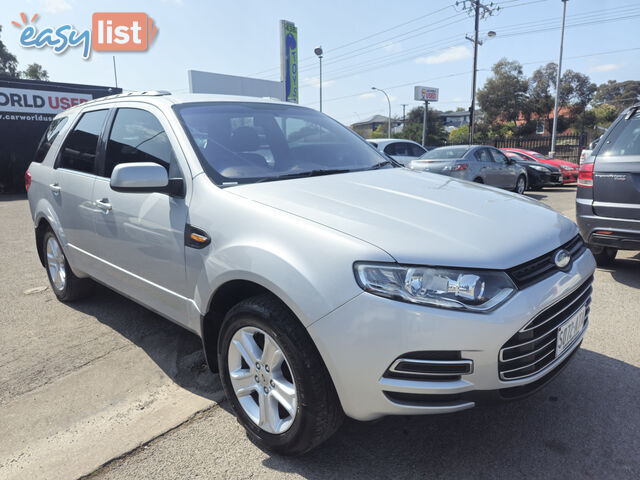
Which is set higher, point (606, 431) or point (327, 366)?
point (327, 366)

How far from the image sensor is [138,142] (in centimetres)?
297

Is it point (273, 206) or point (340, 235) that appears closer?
point (340, 235)

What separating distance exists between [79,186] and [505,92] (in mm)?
54446

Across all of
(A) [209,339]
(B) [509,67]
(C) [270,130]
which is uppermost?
(B) [509,67]

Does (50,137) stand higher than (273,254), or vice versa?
(50,137)

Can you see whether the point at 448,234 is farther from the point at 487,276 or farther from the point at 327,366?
the point at 327,366

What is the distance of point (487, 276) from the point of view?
1762 millimetres

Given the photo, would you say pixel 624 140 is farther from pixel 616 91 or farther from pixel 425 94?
pixel 616 91

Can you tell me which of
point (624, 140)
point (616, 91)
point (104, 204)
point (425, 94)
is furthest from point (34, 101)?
point (616, 91)

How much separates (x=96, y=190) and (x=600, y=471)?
3.31 meters

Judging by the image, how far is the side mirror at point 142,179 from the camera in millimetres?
2426

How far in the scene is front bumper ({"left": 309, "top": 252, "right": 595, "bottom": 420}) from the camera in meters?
1.68

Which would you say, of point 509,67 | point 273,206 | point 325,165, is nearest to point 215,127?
point 325,165

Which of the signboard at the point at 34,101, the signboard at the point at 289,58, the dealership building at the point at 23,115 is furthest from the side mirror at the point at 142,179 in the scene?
the signboard at the point at 289,58
